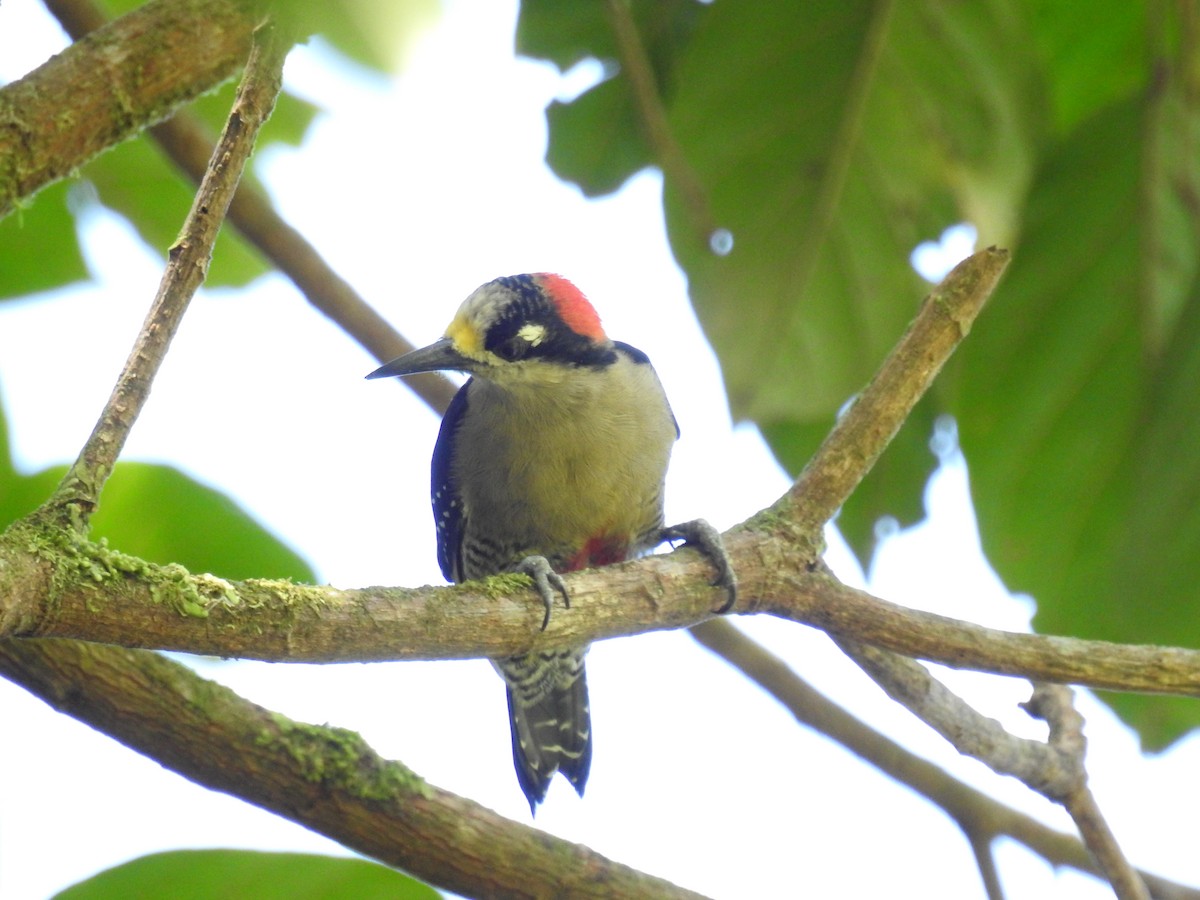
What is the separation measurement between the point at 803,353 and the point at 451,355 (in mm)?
1117

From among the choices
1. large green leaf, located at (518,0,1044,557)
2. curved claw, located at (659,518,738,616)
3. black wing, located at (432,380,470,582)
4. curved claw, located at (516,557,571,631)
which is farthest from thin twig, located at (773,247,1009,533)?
black wing, located at (432,380,470,582)

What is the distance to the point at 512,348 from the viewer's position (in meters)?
3.97

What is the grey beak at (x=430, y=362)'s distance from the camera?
3617mm

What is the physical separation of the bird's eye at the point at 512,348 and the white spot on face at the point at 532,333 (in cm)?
1

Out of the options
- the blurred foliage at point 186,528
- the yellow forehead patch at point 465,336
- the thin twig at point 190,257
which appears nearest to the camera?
the thin twig at point 190,257

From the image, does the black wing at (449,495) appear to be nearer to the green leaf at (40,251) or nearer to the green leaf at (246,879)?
the green leaf at (40,251)

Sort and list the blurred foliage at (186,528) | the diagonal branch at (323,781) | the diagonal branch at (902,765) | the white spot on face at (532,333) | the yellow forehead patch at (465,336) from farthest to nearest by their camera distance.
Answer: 1. the white spot on face at (532,333)
2. the yellow forehead patch at (465,336)
3. the diagonal branch at (902,765)
4. the blurred foliage at (186,528)
5. the diagonal branch at (323,781)

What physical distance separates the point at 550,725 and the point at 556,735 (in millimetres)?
47

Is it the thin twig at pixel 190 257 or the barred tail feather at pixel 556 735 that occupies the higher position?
the barred tail feather at pixel 556 735

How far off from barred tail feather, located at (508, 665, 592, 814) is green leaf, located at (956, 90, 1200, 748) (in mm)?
2071

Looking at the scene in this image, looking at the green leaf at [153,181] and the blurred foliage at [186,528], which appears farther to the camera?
the green leaf at [153,181]

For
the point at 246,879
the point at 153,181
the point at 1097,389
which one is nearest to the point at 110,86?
the point at 153,181

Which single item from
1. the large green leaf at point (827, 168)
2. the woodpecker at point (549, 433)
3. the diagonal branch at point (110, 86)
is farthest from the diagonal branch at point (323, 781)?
the woodpecker at point (549, 433)

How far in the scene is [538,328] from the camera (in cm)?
404
